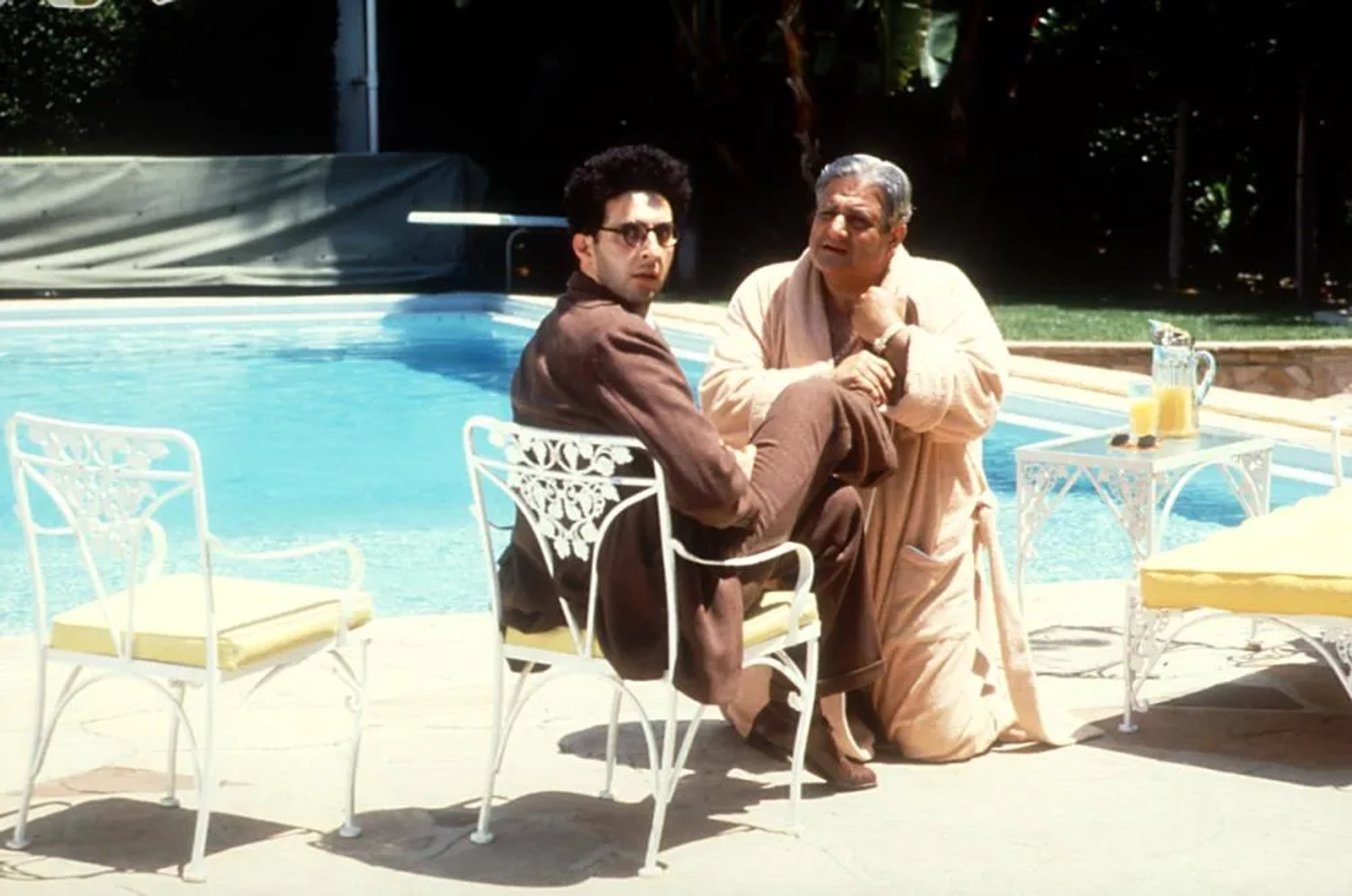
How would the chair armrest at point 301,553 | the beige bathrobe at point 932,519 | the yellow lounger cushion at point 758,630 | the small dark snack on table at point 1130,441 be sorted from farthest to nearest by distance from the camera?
the small dark snack on table at point 1130,441, the beige bathrobe at point 932,519, the yellow lounger cushion at point 758,630, the chair armrest at point 301,553

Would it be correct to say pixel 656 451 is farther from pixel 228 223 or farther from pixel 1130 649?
pixel 228 223

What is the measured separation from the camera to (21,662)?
6.30 metres

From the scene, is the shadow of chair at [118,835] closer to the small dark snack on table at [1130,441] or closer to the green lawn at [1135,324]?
the small dark snack on table at [1130,441]

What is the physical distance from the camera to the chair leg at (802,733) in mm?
4566

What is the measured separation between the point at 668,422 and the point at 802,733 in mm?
817

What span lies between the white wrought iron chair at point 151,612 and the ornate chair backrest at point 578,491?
0.38 m

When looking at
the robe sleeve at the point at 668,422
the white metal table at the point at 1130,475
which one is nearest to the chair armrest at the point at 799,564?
the robe sleeve at the point at 668,422

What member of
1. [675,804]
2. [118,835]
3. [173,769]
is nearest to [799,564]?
[675,804]

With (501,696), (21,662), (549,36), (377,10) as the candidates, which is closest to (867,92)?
(549,36)

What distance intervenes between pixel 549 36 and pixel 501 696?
17.0 m

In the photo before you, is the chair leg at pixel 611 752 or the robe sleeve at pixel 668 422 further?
the chair leg at pixel 611 752

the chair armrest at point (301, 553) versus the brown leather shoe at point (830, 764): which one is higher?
the chair armrest at point (301, 553)

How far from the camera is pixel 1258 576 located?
504 centimetres

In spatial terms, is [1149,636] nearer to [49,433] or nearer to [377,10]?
[49,433]
